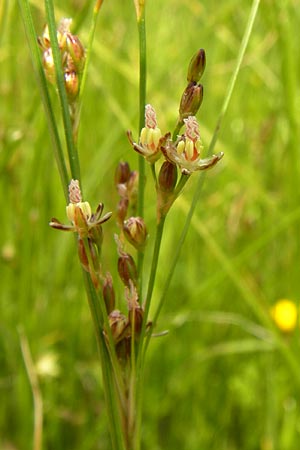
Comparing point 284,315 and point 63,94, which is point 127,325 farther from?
point 284,315

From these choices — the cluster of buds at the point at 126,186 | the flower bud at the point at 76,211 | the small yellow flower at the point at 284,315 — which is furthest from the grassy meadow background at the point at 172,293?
the flower bud at the point at 76,211

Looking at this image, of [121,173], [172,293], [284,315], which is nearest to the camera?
[121,173]

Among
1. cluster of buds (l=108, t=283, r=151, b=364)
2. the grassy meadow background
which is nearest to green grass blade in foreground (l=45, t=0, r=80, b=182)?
cluster of buds (l=108, t=283, r=151, b=364)

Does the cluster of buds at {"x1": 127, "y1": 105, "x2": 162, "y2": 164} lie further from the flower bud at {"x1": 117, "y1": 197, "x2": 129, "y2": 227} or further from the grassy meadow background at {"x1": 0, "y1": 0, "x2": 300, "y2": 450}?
the grassy meadow background at {"x1": 0, "y1": 0, "x2": 300, "y2": 450}

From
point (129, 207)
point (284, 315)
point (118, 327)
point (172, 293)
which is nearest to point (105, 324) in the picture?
point (118, 327)

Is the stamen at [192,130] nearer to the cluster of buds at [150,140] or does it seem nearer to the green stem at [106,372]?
the cluster of buds at [150,140]

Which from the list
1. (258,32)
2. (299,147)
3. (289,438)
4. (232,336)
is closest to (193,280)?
(232,336)
